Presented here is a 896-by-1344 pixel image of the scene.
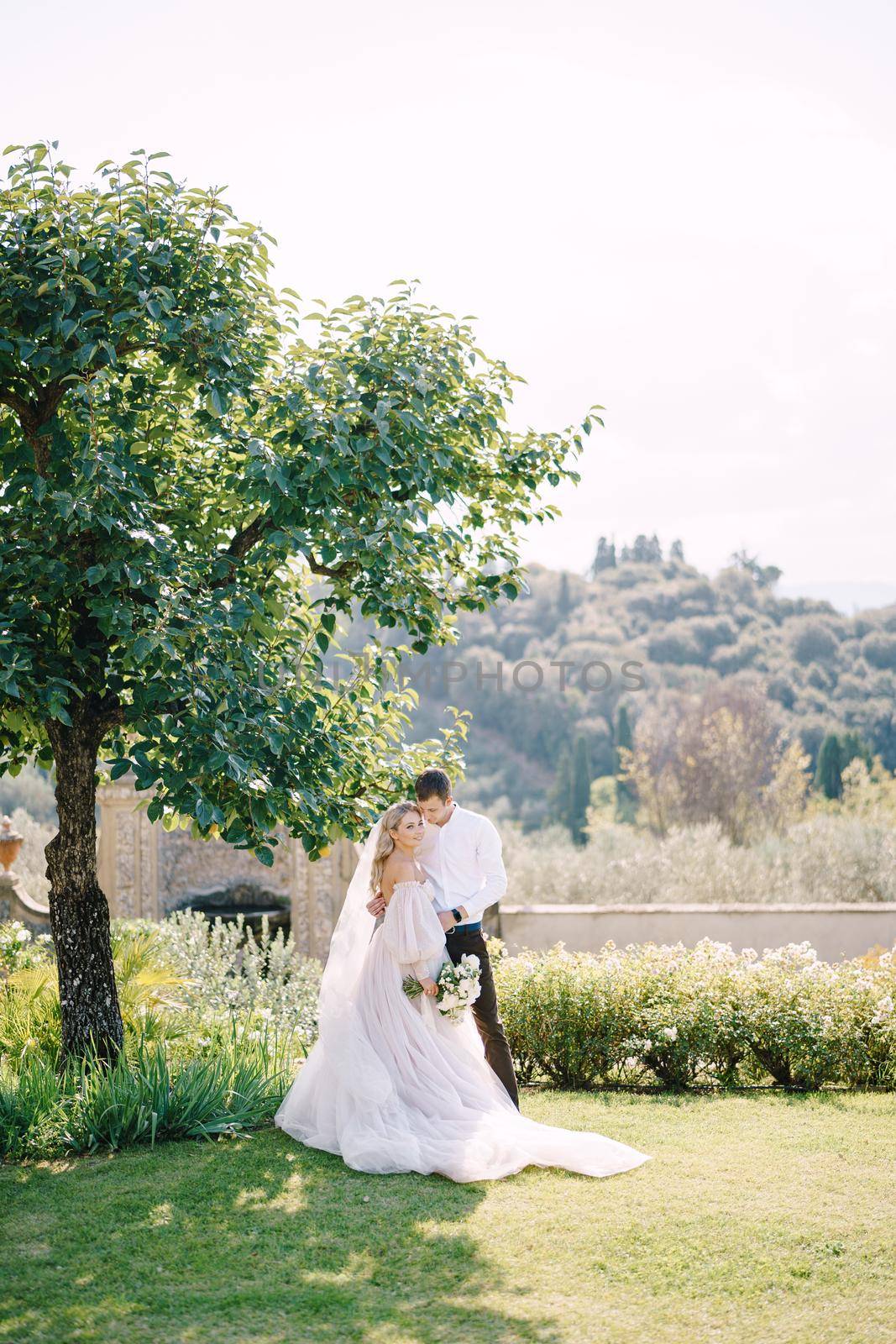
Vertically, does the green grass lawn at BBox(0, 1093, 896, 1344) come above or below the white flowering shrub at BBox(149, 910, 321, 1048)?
below

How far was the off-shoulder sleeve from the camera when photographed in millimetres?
5402

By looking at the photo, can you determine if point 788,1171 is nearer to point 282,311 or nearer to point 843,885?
point 282,311

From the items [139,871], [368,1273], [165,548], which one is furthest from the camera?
[139,871]


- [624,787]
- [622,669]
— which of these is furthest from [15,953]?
[622,669]

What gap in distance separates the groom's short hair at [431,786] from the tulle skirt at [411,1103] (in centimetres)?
70

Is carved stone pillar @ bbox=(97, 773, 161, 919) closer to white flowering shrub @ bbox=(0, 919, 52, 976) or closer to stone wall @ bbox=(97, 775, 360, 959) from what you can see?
stone wall @ bbox=(97, 775, 360, 959)

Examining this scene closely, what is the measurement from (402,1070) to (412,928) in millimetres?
654

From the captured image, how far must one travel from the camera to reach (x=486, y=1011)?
225 inches

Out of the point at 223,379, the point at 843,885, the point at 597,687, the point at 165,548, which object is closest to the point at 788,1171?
the point at 165,548

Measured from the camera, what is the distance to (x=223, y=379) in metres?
4.79

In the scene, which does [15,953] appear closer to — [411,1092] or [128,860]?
[411,1092]

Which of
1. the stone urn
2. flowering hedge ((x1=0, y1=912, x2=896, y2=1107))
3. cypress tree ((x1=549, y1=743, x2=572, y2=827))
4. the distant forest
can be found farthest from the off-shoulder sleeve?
cypress tree ((x1=549, y1=743, x2=572, y2=827))

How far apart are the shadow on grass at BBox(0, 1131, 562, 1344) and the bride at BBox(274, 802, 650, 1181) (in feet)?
0.54

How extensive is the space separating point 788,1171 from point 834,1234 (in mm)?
798
